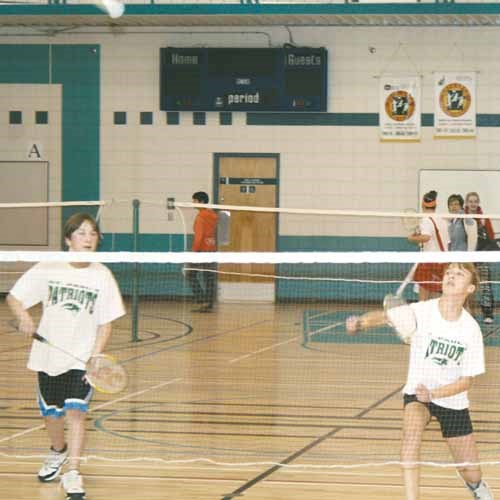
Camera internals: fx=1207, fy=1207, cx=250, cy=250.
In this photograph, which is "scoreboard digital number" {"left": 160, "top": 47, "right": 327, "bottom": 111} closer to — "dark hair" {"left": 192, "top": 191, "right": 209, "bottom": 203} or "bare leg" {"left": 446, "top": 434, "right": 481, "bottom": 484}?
"dark hair" {"left": 192, "top": 191, "right": 209, "bottom": 203}

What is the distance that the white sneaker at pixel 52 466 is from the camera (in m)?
7.16

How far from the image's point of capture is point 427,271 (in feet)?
46.5

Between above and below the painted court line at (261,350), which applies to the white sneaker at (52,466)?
above

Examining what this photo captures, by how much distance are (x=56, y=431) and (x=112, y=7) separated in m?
13.8

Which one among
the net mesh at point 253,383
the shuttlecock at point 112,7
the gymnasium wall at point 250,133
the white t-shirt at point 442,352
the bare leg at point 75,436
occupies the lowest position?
the net mesh at point 253,383

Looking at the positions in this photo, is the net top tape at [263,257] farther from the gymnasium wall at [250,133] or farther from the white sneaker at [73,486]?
the gymnasium wall at [250,133]

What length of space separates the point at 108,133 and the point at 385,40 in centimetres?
535

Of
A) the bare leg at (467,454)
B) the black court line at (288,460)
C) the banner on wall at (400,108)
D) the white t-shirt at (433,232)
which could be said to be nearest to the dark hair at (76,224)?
the black court line at (288,460)

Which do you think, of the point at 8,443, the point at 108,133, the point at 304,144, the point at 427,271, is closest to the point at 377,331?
the point at 427,271

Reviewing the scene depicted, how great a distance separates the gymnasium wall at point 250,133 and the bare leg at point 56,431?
1440 cm

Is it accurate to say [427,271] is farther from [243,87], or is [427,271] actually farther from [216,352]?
[243,87]

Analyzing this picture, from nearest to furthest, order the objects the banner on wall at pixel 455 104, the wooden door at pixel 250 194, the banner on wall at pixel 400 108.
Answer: the banner on wall at pixel 455 104 < the banner on wall at pixel 400 108 < the wooden door at pixel 250 194

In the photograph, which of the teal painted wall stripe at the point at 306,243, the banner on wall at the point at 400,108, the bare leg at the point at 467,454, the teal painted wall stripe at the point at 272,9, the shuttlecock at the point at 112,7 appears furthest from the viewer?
the teal painted wall stripe at the point at 306,243

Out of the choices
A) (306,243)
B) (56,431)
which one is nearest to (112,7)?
(306,243)
